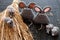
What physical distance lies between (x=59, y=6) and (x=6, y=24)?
0.54 meters

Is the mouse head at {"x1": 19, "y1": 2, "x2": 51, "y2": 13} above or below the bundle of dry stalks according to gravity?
above

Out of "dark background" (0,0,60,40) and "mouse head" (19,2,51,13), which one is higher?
"mouse head" (19,2,51,13)

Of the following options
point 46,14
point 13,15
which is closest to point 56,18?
point 46,14

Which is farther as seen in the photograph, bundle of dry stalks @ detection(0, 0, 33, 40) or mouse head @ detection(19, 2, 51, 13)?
mouse head @ detection(19, 2, 51, 13)

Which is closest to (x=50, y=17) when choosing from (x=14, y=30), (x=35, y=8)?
(x=35, y=8)

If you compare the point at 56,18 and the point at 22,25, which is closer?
the point at 22,25

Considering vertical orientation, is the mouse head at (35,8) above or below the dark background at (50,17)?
above

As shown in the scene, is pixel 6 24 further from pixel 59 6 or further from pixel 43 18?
pixel 59 6

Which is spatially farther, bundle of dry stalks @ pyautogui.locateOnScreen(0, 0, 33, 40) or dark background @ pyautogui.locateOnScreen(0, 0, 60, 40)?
dark background @ pyautogui.locateOnScreen(0, 0, 60, 40)

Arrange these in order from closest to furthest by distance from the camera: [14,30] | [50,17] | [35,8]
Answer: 1. [14,30]
2. [35,8]
3. [50,17]

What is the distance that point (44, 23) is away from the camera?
127 cm

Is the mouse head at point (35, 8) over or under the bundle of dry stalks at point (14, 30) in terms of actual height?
over

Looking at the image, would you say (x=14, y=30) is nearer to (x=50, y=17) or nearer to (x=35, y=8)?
(x=35, y=8)

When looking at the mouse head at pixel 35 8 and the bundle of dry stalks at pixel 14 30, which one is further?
the mouse head at pixel 35 8
